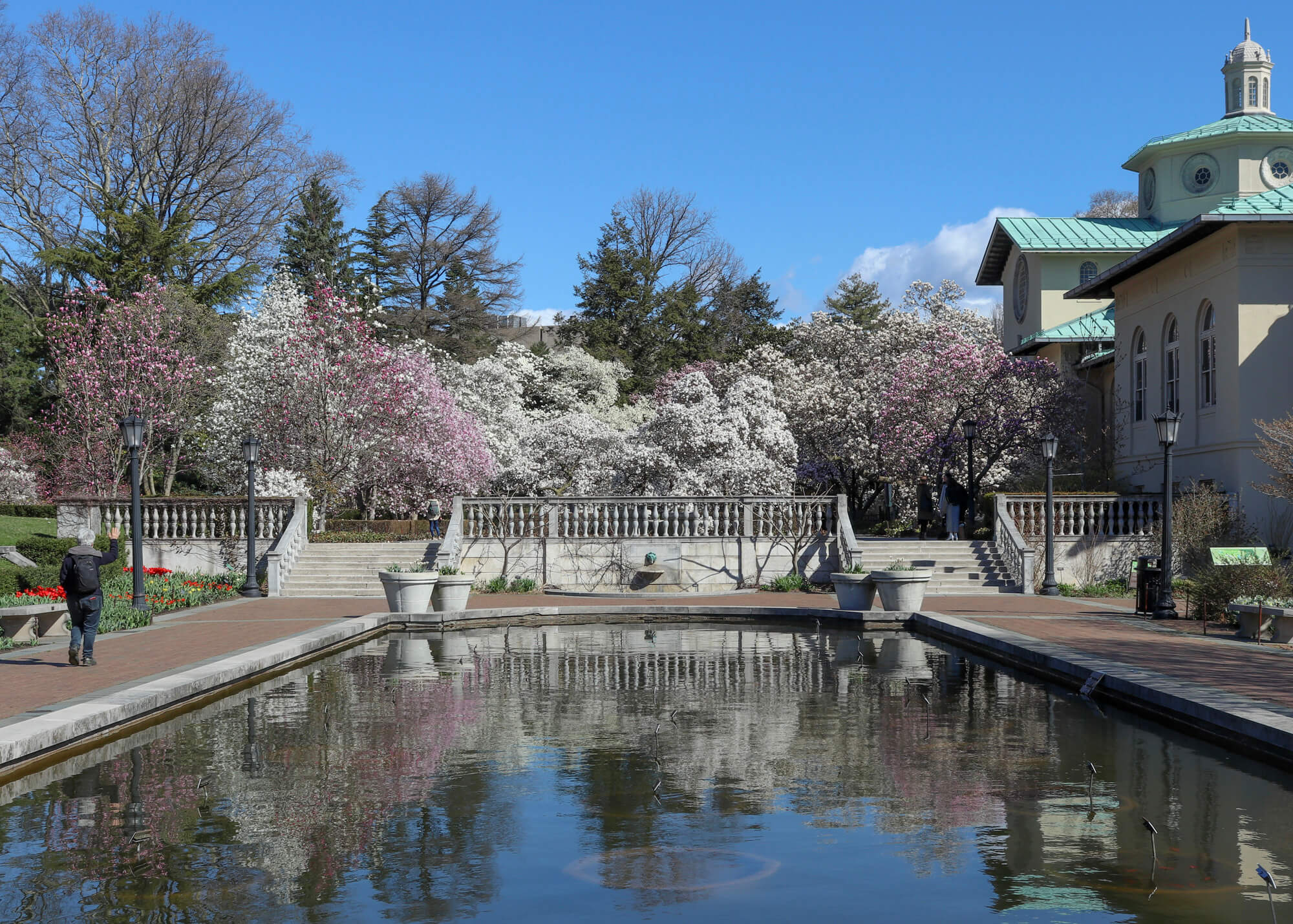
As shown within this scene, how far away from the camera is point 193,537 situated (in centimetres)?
2947

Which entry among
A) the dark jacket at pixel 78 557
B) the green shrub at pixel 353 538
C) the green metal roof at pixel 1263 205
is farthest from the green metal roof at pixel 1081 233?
the dark jacket at pixel 78 557

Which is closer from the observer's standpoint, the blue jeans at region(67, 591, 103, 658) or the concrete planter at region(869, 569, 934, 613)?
the blue jeans at region(67, 591, 103, 658)

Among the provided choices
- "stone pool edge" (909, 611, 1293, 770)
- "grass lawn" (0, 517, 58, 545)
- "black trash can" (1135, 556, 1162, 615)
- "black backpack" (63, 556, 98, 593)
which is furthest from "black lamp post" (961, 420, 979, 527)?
"grass lawn" (0, 517, 58, 545)

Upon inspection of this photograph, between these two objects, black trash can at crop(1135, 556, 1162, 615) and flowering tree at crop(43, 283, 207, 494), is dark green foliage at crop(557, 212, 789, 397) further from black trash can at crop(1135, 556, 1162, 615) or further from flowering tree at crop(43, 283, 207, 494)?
black trash can at crop(1135, 556, 1162, 615)

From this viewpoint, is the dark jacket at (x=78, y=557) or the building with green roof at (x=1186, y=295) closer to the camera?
the dark jacket at (x=78, y=557)

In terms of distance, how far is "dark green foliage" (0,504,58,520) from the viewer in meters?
36.4

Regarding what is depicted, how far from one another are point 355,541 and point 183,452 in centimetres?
1780

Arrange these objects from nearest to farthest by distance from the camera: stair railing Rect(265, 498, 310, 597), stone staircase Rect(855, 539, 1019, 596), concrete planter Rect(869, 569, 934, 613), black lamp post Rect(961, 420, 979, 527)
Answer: concrete planter Rect(869, 569, 934, 613), stair railing Rect(265, 498, 310, 597), stone staircase Rect(855, 539, 1019, 596), black lamp post Rect(961, 420, 979, 527)

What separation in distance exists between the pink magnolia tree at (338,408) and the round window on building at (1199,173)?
26309 mm

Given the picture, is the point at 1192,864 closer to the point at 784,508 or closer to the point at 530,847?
the point at 530,847

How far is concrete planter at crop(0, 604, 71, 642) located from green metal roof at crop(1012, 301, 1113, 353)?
101ft

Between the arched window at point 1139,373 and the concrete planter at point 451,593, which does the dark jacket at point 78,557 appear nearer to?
the concrete planter at point 451,593

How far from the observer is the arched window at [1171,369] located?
1180 inches

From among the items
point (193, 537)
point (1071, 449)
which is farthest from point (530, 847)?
point (1071, 449)
